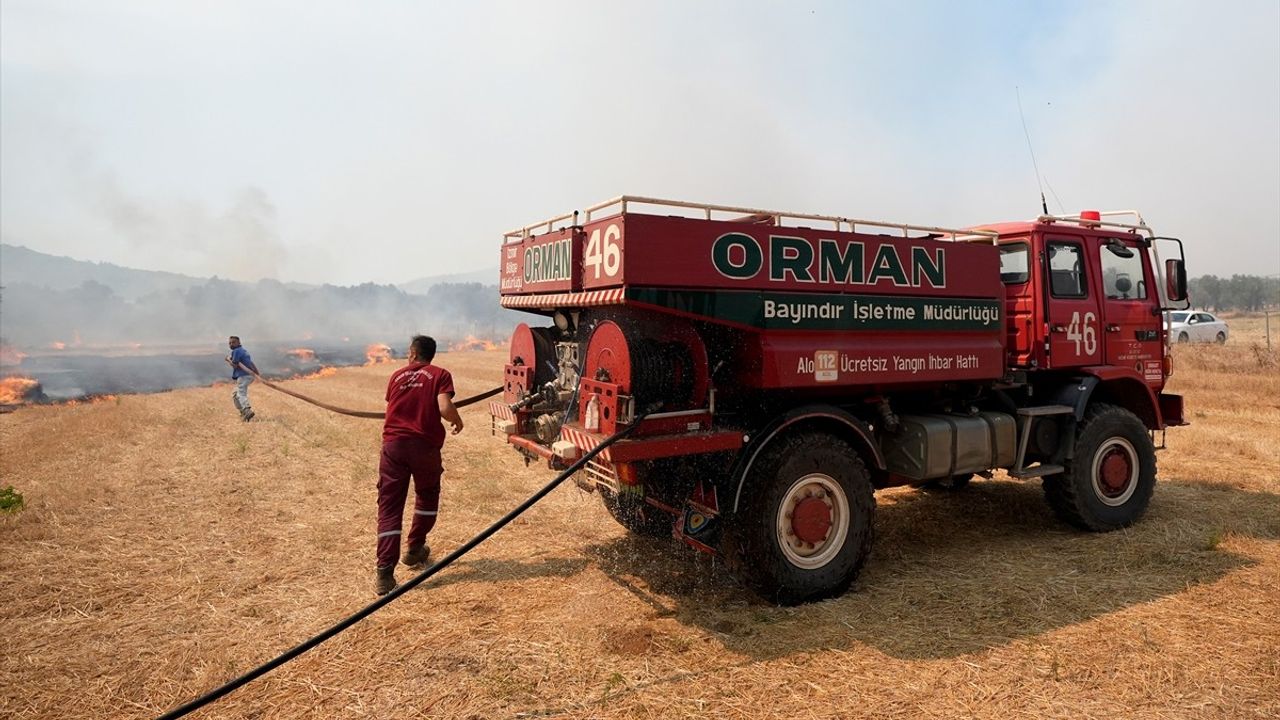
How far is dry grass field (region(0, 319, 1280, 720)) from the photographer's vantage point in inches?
156

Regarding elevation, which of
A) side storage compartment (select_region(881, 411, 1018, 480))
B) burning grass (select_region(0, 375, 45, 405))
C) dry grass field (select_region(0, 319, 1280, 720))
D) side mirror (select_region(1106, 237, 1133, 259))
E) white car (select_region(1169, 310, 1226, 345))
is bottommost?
dry grass field (select_region(0, 319, 1280, 720))

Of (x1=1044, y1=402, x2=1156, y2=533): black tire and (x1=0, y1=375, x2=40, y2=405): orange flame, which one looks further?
(x1=0, y1=375, x2=40, y2=405): orange flame

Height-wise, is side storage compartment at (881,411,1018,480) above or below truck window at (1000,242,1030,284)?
below

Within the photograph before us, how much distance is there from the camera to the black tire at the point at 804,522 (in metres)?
5.12

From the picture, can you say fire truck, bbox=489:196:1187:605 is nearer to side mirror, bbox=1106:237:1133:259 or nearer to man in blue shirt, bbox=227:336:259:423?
side mirror, bbox=1106:237:1133:259

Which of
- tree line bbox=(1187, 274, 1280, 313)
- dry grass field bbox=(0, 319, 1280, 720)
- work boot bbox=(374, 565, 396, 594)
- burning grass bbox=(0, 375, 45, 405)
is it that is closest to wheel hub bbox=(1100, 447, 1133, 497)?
dry grass field bbox=(0, 319, 1280, 720)

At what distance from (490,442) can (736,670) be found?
8.25 m

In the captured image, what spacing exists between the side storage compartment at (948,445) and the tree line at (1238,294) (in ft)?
315

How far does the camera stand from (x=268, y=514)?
7715mm

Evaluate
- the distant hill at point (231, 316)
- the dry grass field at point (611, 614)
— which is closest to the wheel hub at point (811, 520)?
the dry grass field at point (611, 614)

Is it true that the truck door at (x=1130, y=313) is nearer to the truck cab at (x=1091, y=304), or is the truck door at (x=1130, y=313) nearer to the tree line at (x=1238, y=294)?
the truck cab at (x=1091, y=304)

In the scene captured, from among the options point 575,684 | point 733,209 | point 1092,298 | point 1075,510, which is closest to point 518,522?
point 575,684

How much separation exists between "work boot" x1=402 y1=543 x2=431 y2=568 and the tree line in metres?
99.6

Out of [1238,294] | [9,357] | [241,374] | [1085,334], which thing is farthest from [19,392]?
[1238,294]
